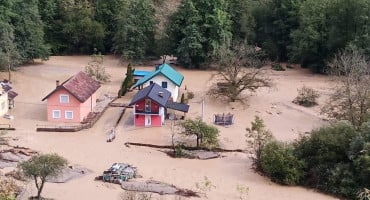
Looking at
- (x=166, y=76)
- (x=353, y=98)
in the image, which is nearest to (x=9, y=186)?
(x=166, y=76)

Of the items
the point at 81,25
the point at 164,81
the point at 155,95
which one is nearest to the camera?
the point at 155,95

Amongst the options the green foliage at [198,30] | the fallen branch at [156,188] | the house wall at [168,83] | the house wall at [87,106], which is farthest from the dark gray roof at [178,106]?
the green foliage at [198,30]

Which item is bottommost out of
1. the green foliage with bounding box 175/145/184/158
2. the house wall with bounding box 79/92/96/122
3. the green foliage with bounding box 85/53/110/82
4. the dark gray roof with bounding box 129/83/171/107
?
the green foliage with bounding box 175/145/184/158

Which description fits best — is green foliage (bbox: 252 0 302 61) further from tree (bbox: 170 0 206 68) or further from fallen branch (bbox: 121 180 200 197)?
fallen branch (bbox: 121 180 200 197)

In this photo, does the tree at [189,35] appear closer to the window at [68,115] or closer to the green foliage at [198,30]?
the green foliage at [198,30]

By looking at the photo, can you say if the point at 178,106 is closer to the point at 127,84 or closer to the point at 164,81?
the point at 164,81

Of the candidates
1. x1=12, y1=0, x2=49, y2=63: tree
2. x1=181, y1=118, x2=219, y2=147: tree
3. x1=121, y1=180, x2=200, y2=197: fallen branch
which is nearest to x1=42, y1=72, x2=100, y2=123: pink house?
x1=181, y1=118, x2=219, y2=147: tree
